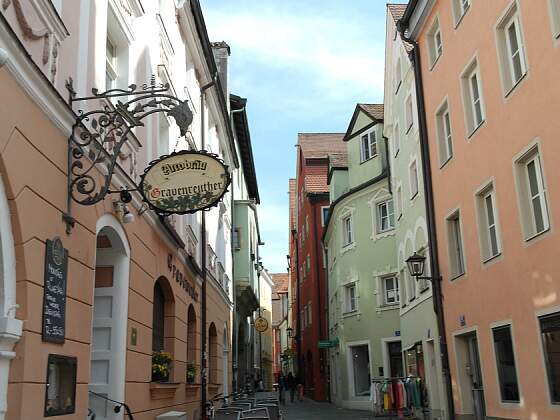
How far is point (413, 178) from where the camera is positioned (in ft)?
64.0

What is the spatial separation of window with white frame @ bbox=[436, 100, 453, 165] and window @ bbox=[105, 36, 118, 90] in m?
8.32

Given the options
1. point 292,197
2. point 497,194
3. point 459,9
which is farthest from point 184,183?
point 292,197

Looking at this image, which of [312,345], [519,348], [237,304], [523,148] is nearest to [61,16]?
[523,148]

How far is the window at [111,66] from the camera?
10.4 metres

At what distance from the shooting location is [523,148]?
438 inches

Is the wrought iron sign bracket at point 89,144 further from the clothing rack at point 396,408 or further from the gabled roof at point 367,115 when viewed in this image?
the gabled roof at point 367,115

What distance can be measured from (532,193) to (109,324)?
714 cm

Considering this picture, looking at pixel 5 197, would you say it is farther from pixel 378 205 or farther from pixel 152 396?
pixel 378 205

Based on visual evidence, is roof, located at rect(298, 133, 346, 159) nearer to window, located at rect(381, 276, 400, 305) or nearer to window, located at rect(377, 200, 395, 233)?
window, located at rect(377, 200, 395, 233)

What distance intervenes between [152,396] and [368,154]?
18.6 metres

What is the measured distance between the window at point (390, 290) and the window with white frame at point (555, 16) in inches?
687

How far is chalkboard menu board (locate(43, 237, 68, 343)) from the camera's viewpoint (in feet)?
22.2

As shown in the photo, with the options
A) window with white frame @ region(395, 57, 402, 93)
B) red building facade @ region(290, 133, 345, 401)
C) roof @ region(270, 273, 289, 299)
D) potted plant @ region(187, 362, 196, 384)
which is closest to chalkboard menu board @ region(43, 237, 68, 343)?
potted plant @ region(187, 362, 196, 384)

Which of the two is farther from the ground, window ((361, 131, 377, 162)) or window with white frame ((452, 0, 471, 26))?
window ((361, 131, 377, 162))
